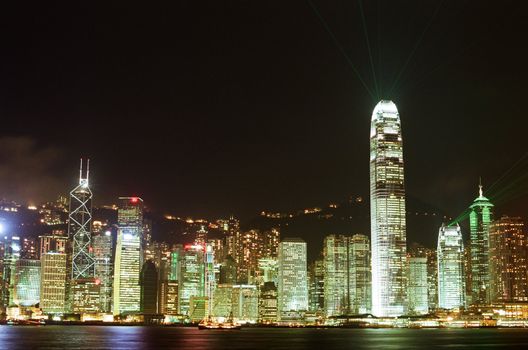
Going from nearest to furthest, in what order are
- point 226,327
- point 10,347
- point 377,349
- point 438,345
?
point 10,347, point 377,349, point 438,345, point 226,327

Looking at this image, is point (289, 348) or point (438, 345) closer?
point (289, 348)

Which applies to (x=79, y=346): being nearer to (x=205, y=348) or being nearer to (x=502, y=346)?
(x=205, y=348)

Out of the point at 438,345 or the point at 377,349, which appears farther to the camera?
the point at 438,345

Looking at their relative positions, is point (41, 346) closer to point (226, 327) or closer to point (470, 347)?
point (470, 347)

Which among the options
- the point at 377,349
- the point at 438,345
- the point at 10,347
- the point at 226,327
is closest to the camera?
the point at 10,347

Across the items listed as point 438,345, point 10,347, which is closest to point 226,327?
point 438,345

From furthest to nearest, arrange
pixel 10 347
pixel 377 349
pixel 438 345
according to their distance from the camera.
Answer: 1. pixel 438 345
2. pixel 377 349
3. pixel 10 347

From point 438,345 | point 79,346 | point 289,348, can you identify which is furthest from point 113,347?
point 438,345

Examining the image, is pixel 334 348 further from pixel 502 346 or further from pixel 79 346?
pixel 79 346
